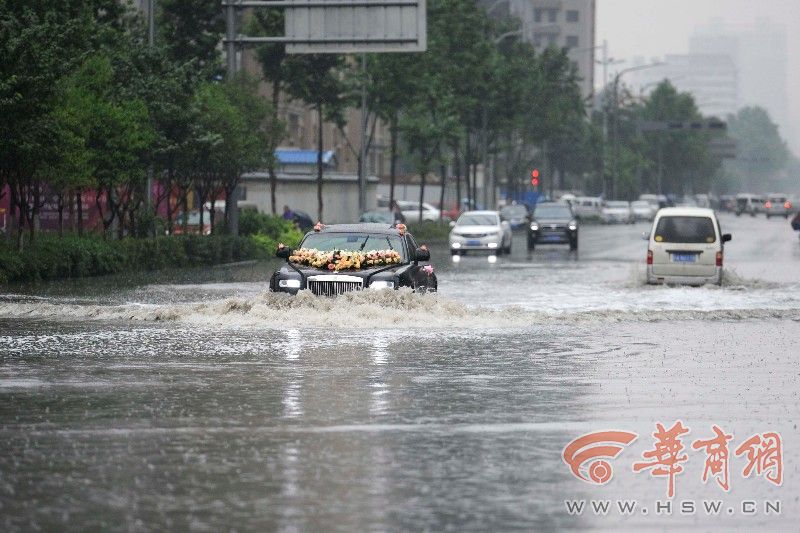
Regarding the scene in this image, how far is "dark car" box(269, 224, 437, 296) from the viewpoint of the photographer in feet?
81.3

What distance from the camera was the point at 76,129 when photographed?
39.5 meters

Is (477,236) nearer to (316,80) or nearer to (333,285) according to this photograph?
(316,80)

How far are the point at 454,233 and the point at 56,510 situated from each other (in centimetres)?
4870

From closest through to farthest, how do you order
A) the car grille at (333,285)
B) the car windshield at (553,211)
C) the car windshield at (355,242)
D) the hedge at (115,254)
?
the car grille at (333,285) < the car windshield at (355,242) < the hedge at (115,254) < the car windshield at (553,211)

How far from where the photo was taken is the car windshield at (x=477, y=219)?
59.4 m

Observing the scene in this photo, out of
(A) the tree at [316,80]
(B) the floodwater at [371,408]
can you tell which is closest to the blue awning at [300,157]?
(A) the tree at [316,80]

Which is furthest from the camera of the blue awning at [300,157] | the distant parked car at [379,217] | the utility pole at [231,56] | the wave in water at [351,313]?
the blue awning at [300,157]

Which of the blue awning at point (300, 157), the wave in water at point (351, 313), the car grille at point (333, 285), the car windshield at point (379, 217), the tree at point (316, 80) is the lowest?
the car windshield at point (379, 217)

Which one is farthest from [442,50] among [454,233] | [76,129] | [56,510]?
[56,510]

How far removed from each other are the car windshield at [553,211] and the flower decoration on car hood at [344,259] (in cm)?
4067

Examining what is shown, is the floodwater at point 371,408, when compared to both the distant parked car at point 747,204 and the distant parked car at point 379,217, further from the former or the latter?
the distant parked car at point 747,204

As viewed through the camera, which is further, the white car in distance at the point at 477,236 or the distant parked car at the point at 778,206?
the distant parked car at the point at 778,206

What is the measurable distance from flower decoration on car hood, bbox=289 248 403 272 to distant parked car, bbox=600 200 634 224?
3741 inches

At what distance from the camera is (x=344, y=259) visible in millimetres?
25062
